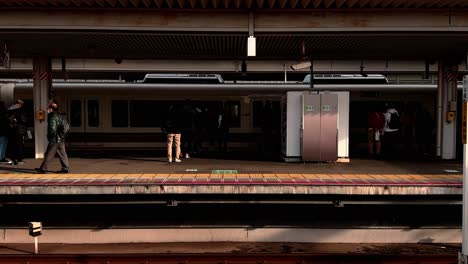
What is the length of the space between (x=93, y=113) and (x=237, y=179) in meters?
8.20

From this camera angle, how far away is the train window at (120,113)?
Answer: 551 inches

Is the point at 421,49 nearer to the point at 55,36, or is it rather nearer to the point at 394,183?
the point at 394,183

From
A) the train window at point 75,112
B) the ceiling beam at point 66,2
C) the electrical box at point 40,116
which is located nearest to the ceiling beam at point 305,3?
the ceiling beam at point 66,2

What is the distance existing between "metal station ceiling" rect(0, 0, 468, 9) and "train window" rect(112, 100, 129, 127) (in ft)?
19.3

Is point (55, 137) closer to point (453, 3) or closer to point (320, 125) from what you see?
point (320, 125)

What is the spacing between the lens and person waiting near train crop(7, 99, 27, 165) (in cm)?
949

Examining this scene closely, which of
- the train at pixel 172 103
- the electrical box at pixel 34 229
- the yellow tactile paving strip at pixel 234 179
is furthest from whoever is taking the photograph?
the train at pixel 172 103

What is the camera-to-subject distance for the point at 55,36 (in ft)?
30.1

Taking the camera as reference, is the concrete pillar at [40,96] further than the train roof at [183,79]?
No

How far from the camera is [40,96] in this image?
11055 mm

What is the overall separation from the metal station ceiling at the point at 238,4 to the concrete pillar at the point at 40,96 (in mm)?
3154

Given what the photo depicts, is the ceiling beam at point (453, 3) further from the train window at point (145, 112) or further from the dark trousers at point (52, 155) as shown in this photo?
the train window at point (145, 112)

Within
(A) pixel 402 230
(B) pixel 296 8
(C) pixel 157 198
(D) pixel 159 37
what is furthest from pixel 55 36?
(A) pixel 402 230

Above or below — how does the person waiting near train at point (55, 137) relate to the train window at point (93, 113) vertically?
below
